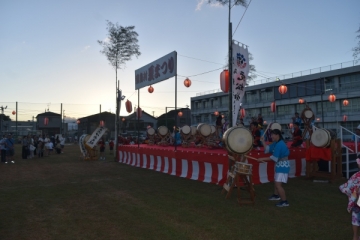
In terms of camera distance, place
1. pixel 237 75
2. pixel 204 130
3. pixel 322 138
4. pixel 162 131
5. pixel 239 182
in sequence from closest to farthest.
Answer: pixel 239 182 → pixel 237 75 → pixel 322 138 → pixel 204 130 → pixel 162 131

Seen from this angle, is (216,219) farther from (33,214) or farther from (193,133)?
(193,133)

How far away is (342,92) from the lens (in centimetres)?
3647

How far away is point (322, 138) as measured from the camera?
9.67 m

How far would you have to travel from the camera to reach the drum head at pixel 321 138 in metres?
9.58

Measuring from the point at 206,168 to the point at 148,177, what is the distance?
230cm

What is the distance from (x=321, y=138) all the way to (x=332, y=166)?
946mm

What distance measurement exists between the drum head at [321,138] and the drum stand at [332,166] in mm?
334

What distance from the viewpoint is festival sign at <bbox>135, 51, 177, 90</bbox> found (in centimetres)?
1181

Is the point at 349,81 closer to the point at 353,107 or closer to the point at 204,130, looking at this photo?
the point at 353,107

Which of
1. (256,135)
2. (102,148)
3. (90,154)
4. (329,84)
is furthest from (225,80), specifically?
(329,84)

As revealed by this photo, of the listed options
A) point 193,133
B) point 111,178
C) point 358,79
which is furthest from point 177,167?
point 358,79

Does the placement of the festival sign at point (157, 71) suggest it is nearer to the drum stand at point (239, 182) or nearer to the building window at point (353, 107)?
the drum stand at point (239, 182)

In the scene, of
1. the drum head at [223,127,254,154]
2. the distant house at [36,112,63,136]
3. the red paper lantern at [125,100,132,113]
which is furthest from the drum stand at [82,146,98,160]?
the distant house at [36,112,63,136]

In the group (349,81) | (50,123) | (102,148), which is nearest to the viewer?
(102,148)
